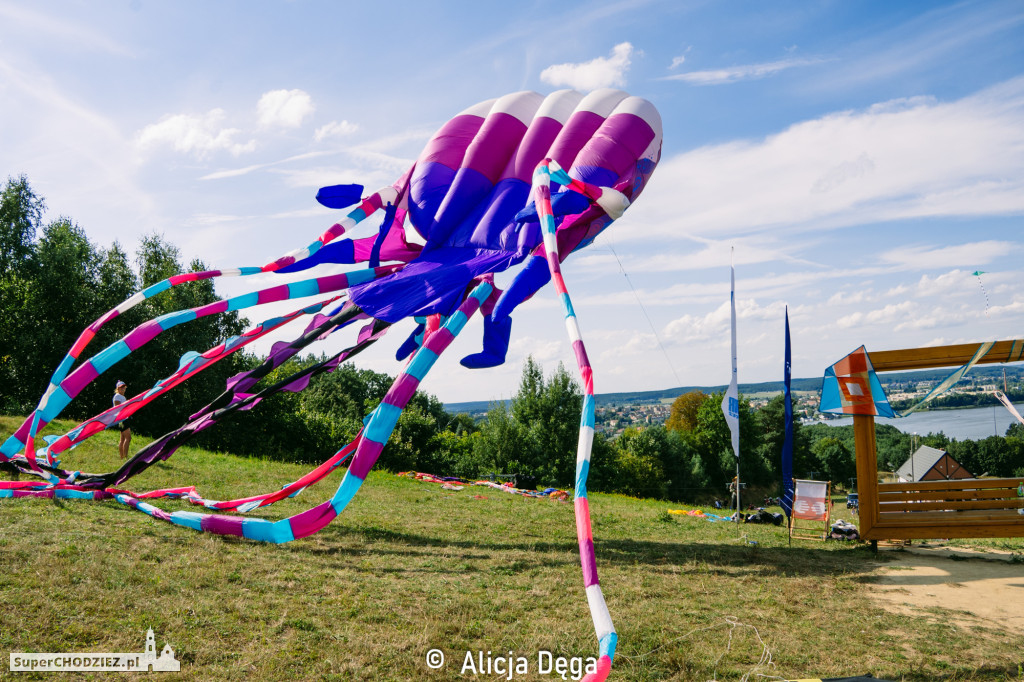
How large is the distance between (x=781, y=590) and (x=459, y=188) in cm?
696

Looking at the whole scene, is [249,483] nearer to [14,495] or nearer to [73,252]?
[14,495]

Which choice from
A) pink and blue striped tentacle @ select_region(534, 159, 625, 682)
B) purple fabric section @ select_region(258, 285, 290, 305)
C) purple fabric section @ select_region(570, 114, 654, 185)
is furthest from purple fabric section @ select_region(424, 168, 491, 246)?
pink and blue striped tentacle @ select_region(534, 159, 625, 682)

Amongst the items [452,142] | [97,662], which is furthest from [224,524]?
[452,142]

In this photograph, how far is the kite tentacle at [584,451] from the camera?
3287 millimetres

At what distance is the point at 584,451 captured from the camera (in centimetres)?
405

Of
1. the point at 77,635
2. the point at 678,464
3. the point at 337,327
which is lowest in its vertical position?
the point at 678,464

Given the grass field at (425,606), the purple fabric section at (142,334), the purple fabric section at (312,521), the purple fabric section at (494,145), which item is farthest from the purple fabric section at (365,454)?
the purple fabric section at (494,145)

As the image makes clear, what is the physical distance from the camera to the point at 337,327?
27.4 ft

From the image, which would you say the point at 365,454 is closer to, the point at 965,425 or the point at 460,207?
the point at 460,207

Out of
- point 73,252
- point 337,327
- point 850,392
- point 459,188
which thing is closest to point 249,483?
point 337,327

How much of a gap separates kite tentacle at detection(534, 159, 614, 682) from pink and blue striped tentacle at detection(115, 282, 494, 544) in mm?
1309

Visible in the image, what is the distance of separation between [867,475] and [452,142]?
8.55m

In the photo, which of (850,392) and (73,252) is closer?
(850,392)

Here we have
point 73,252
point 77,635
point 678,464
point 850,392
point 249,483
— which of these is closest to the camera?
point 77,635
